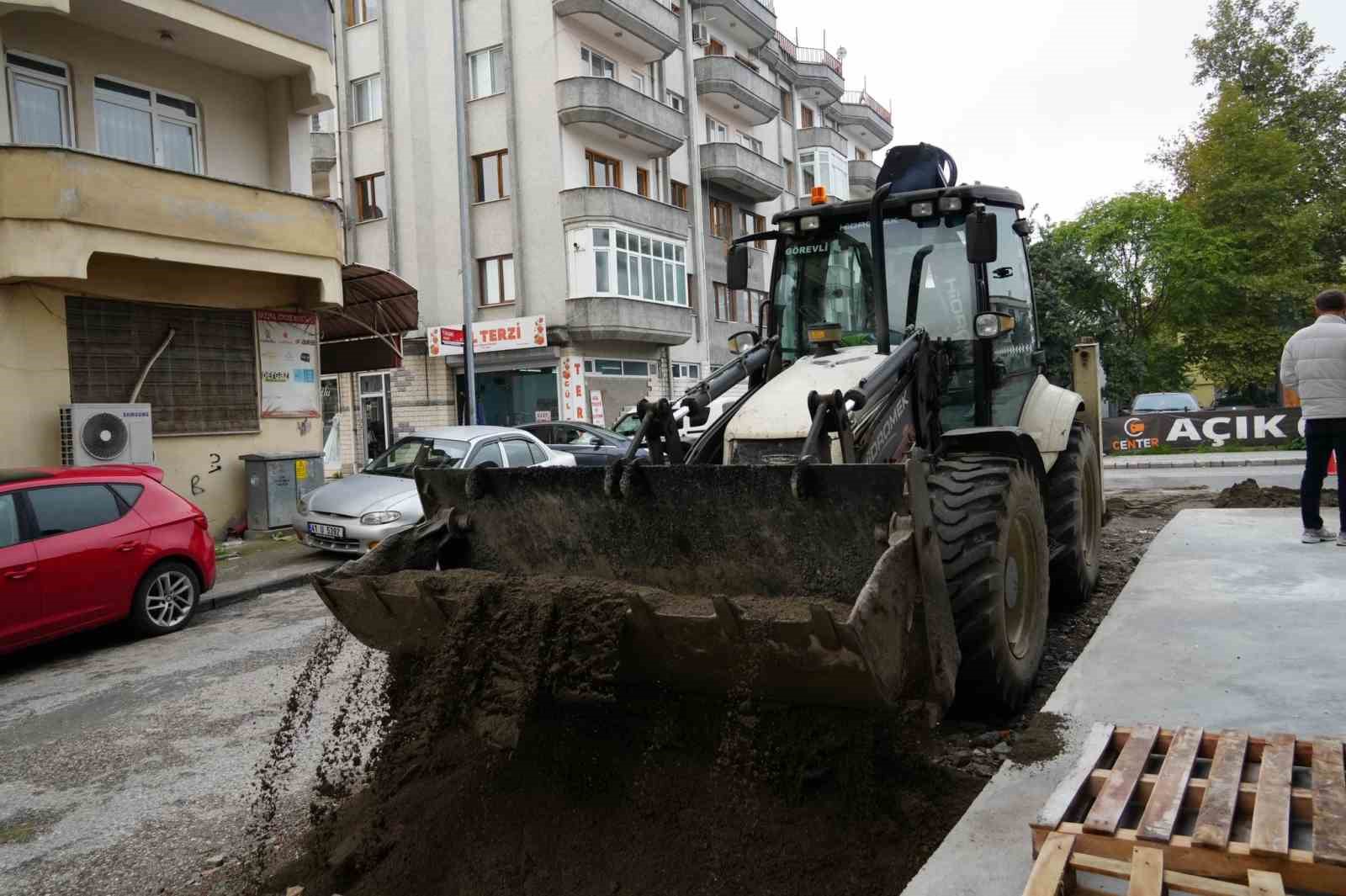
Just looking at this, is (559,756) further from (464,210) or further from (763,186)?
→ (763,186)

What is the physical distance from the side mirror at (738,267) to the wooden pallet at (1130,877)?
4.47 m

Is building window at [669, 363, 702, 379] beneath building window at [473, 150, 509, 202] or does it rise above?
beneath

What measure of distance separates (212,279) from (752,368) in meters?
11.1

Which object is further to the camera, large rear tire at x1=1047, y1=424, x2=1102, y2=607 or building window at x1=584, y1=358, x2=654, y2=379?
building window at x1=584, y1=358, x2=654, y2=379

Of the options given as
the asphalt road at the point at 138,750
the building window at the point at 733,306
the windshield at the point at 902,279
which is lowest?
the asphalt road at the point at 138,750

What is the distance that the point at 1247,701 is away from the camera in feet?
13.8

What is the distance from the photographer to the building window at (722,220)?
118ft

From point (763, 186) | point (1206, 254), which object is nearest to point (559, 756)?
point (763, 186)

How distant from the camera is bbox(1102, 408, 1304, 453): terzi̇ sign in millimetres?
20953

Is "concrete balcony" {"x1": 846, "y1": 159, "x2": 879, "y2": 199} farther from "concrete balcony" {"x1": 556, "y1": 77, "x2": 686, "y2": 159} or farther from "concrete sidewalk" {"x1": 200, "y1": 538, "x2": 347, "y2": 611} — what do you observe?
"concrete sidewalk" {"x1": 200, "y1": 538, "x2": 347, "y2": 611}

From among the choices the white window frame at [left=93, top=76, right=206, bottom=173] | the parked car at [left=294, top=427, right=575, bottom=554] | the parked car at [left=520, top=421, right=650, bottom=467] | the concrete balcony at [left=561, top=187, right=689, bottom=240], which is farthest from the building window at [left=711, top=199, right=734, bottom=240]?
the parked car at [left=294, top=427, right=575, bottom=554]

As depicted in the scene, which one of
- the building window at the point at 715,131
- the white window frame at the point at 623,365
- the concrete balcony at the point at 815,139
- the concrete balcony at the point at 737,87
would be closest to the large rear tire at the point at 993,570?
the white window frame at the point at 623,365

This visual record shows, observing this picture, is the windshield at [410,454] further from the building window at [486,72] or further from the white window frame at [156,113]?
the building window at [486,72]

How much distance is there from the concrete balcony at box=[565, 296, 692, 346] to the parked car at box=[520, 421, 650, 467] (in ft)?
26.9
